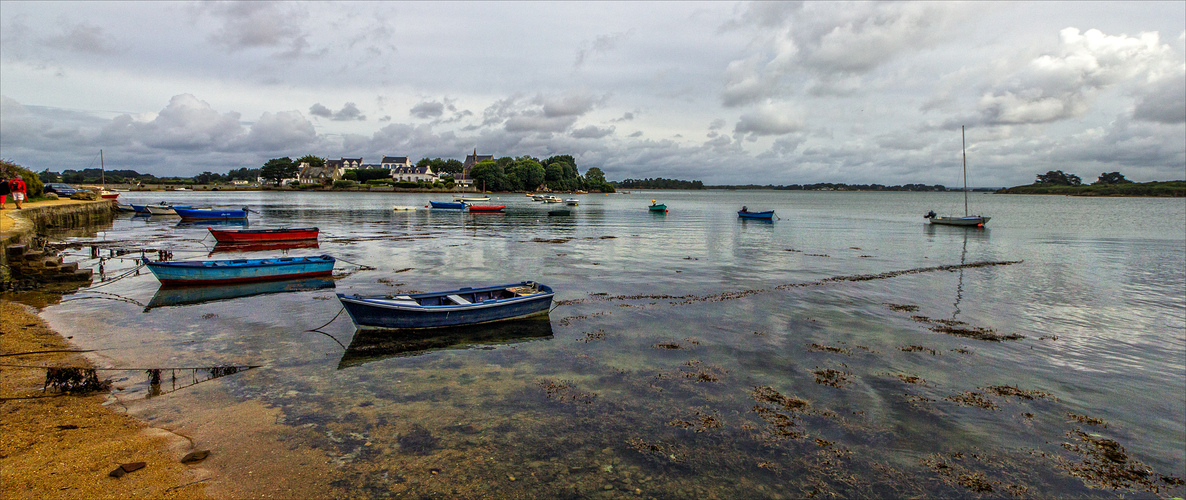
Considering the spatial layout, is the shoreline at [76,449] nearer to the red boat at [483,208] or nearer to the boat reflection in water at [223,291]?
the boat reflection in water at [223,291]

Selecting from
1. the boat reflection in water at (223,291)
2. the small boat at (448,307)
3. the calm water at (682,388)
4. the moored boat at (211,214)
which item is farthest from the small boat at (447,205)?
the small boat at (448,307)

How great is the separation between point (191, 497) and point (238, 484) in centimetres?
57

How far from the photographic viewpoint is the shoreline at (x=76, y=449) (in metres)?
7.89

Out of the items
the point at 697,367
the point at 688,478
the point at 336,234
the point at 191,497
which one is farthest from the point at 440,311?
the point at 336,234

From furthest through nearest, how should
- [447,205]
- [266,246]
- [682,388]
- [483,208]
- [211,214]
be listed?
[447,205]
[483,208]
[211,214]
[266,246]
[682,388]

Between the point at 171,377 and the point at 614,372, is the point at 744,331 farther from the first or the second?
the point at 171,377

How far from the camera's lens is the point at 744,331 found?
1769 centimetres

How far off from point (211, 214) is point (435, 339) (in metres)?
57.8

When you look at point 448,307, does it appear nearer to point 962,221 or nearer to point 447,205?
point 962,221

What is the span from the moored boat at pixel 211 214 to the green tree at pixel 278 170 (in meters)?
141

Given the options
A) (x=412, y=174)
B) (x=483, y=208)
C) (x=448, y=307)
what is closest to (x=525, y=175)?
(x=412, y=174)

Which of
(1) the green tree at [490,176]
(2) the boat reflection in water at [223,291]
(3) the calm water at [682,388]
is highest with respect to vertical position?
(1) the green tree at [490,176]

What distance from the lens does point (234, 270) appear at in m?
23.7

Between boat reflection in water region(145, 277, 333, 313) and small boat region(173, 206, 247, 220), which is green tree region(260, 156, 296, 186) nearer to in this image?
small boat region(173, 206, 247, 220)
